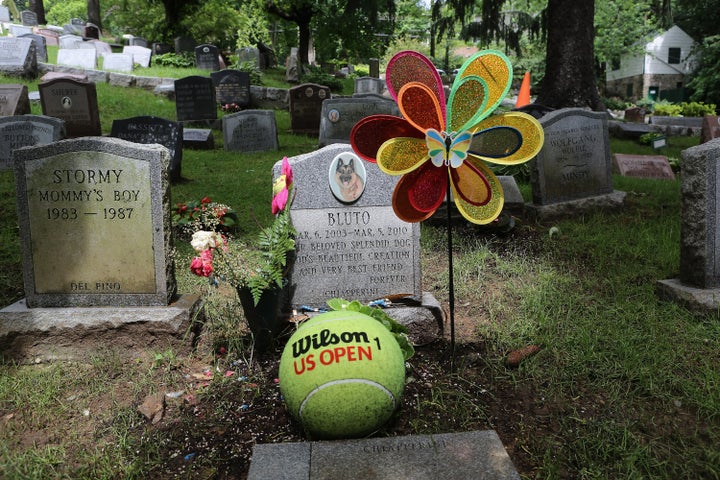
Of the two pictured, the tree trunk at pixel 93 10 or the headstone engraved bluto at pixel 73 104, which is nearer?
the headstone engraved bluto at pixel 73 104

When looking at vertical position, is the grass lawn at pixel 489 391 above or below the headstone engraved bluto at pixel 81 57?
below

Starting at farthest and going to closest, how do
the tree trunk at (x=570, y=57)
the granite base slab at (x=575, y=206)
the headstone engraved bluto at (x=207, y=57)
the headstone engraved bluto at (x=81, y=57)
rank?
the headstone engraved bluto at (x=207, y=57) < the headstone engraved bluto at (x=81, y=57) < the tree trunk at (x=570, y=57) < the granite base slab at (x=575, y=206)

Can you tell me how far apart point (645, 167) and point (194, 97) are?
10.3m

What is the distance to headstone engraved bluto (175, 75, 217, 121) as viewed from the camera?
13809 mm

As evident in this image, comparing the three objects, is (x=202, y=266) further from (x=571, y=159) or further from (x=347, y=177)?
(x=571, y=159)

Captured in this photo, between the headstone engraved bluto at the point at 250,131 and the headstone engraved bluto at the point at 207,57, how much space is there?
12.0 meters

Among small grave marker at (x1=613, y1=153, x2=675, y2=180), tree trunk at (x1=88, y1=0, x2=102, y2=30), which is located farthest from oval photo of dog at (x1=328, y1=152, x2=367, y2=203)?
tree trunk at (x1=88, y1=0, x2=102, y2=30)

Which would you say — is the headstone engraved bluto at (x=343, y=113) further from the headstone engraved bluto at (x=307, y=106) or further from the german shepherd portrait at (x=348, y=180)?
the german shepherd portrait at (x=348, y=180)

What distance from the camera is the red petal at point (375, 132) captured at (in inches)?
111

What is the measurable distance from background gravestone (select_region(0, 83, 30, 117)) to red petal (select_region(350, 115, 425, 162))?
1084cm

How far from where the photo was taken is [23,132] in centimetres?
852

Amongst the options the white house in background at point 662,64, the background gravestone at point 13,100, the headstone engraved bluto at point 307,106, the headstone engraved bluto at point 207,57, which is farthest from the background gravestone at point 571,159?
the white house in background at point 662,64

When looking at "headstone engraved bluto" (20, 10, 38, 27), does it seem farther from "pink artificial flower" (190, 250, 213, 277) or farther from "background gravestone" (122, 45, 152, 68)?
"pink artificial flower" (190, 250, 213, 277)

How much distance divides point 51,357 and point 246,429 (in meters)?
1.58
